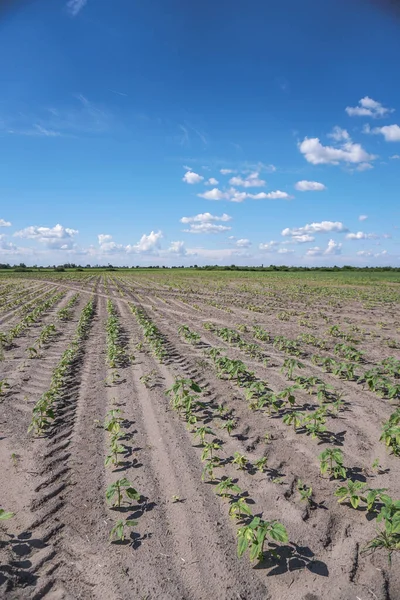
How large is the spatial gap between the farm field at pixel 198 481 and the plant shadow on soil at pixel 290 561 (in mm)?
13

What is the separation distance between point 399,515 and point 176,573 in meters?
2.08

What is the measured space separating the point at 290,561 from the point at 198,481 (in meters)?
1.42

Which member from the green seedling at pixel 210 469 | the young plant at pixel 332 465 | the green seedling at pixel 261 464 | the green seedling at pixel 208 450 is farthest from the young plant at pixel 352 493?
the green seedling at pixel 208 450

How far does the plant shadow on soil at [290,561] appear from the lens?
3076 mm

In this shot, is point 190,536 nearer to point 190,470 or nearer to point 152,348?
point 190,470

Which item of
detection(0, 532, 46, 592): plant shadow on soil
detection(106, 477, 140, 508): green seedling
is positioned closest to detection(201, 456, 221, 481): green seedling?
detection(106, 477, 140, 508): green seedling

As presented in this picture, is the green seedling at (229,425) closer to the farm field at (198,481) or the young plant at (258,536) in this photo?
the farm field at (198,481)

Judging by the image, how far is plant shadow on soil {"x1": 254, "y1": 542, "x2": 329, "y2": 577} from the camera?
10.1 feet

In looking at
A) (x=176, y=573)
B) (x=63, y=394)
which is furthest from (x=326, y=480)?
(x=63, y=394)

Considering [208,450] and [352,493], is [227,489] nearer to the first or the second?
[208,450]

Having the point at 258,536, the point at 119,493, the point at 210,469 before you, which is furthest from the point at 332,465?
the point at 119,493

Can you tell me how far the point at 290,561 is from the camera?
3160mm

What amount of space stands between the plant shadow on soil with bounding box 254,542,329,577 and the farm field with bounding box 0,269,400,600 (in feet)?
0.04

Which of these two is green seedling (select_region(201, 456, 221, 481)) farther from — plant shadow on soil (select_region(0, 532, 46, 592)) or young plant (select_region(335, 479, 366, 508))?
plant shadow on soil (select_region(0, 532, 46, 592))
